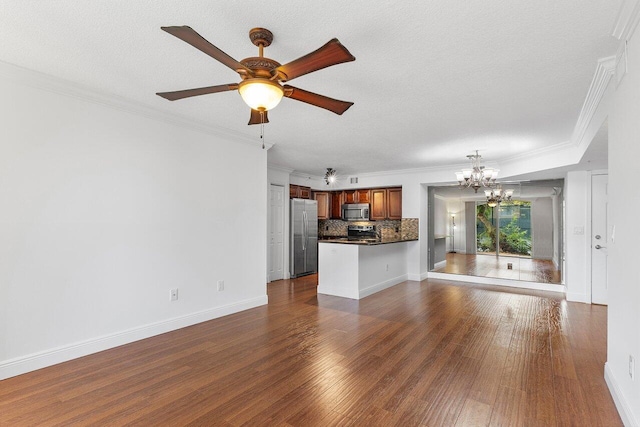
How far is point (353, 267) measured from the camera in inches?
214

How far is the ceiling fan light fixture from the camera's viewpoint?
6.41 feet

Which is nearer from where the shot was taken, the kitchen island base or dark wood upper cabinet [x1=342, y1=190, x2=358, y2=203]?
the kitchen island base

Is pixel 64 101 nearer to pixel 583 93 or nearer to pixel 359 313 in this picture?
pixel 359 313

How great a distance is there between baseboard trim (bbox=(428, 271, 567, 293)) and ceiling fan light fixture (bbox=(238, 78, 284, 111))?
6279mm

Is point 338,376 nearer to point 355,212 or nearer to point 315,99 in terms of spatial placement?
point 315,99

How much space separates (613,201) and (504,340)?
187 centimetres

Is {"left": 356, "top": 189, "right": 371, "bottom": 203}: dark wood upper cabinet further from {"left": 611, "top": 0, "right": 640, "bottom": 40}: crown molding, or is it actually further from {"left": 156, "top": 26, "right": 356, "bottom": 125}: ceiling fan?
{"left": 611, "top": 0, "right": 640, "bottom": 40}: crown molding

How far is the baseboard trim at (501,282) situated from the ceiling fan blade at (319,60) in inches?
246

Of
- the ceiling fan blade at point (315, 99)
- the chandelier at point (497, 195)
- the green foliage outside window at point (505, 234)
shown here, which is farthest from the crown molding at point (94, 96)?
the green foliage outside window at point (505, 234)

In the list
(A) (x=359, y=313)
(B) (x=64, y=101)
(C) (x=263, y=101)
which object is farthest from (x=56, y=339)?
(A) (x=359, y=313)

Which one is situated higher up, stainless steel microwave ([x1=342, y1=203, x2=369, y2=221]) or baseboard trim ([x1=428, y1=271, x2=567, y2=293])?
stainless steel microwave ([x1=342, y1=203, x2=369, y2=221])

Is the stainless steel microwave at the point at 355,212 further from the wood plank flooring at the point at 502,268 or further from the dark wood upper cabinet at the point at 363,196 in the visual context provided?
the wood plank flooring at the point at 502,268

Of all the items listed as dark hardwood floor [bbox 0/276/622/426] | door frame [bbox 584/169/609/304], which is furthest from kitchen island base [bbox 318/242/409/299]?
door frame [bbox 584/169/609/304]

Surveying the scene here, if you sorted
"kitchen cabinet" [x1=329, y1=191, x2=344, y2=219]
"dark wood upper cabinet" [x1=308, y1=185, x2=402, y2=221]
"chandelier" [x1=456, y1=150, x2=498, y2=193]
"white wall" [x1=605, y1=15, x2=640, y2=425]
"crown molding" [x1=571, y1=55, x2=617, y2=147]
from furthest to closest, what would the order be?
1. "kitchen cabinet" [x1=329, y1=191, x2=344, y2=219]
2. "dark wood upper cabinet" [x1=308, y1=185, x2=402, y2=221]
3. "chandelier" [x1=456, y1=150, x2=498, y2=193]
4. "crown molding" [x1=571, y1=55, x2=617, y2=147]
5. "white wall" [x1=605, y1=15, x2=640, y2=425]
